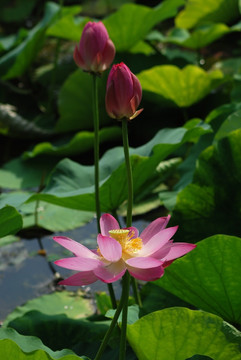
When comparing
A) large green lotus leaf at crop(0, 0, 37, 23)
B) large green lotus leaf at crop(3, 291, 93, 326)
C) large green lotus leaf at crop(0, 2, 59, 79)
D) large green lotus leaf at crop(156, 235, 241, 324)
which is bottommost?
large green lotus leaf at crop(0, 0, 37, 23)

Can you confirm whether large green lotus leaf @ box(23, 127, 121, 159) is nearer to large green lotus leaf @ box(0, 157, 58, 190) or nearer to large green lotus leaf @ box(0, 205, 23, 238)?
large green lotus leaf @ box(0, 157, 58, 190)

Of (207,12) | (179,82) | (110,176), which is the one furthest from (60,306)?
(207,12)

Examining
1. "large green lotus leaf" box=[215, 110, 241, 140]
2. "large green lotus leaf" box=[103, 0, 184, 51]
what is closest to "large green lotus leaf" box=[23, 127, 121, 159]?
"large green lotus leaf" box=[103, 0, 184, 51]

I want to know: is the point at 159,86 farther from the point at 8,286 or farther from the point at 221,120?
the point at 8,286

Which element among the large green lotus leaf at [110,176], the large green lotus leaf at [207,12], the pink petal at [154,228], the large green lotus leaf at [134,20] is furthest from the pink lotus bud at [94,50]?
the large green lotus leaf at [207,12]

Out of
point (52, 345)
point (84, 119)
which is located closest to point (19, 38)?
point (84, 119)

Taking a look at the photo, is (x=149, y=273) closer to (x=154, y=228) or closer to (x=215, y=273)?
(x=154, y=228)
